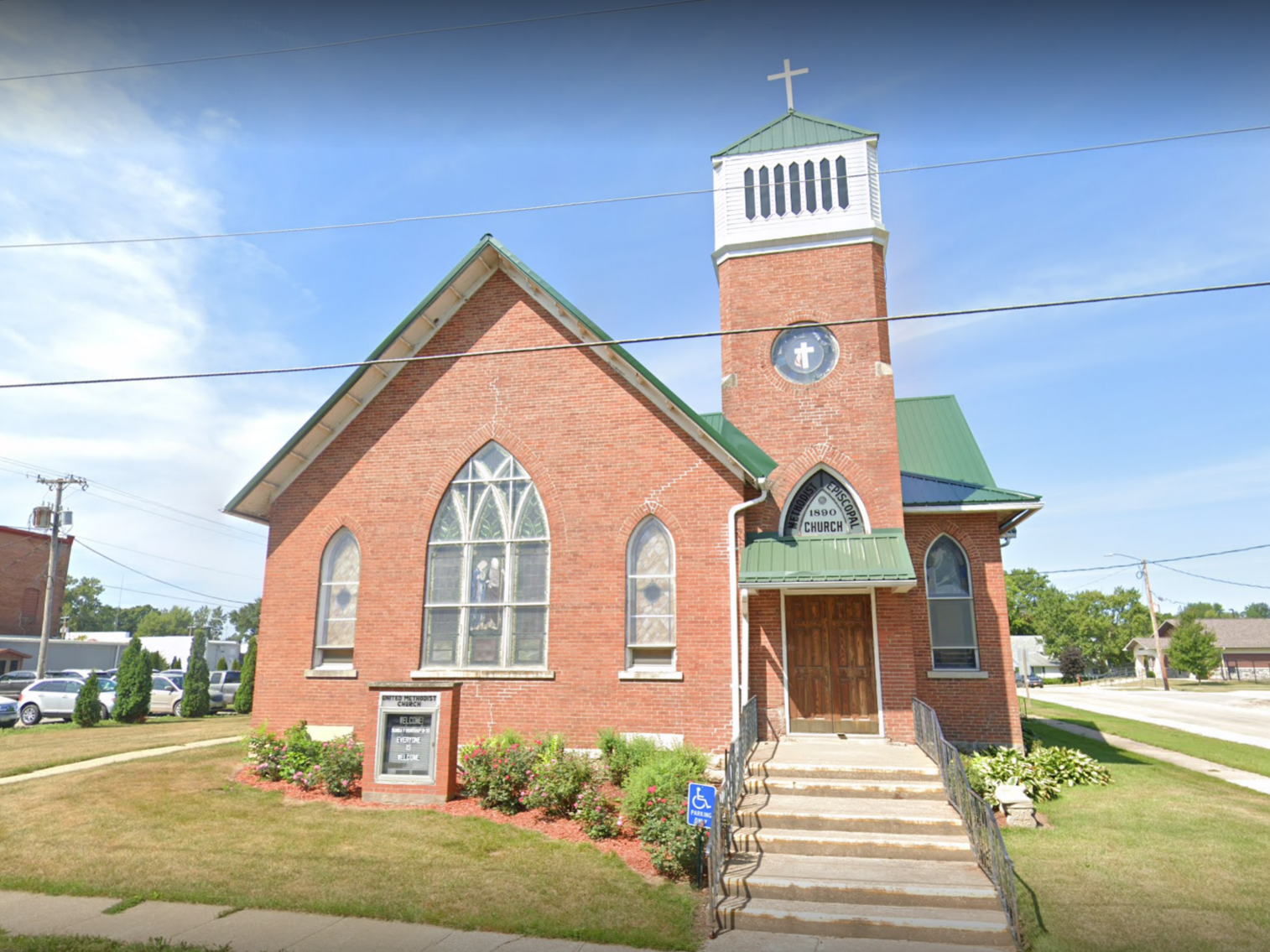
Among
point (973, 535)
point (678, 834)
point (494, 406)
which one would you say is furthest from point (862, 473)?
point (678, 834)

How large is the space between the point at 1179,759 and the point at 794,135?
17349 millimetres

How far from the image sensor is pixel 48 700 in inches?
1146

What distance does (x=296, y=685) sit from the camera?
15.4 meters

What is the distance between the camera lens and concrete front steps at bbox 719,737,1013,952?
793cm

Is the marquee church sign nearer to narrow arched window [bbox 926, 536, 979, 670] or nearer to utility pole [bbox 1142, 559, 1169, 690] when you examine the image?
narrow arched window [bbox 926, 536, 979, 670]

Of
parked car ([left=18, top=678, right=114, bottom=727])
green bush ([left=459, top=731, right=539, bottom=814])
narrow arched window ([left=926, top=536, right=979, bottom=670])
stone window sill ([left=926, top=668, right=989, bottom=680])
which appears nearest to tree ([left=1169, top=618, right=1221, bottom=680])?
narrow arched window ([left=926, top=536, right=979, bottom=670])

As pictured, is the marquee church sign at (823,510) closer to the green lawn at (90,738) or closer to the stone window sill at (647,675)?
the stone window sill at (647,675)

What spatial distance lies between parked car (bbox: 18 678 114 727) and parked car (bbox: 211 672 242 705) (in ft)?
20.5

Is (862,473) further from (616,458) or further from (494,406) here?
(494,406)

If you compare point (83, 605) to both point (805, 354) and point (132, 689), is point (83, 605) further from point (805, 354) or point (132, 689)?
point (805, 354)

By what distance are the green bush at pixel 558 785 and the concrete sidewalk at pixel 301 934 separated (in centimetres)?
353

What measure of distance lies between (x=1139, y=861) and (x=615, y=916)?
22.5ft

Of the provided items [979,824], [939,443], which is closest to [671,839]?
[979,824]

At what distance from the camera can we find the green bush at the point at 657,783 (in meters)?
10.4
